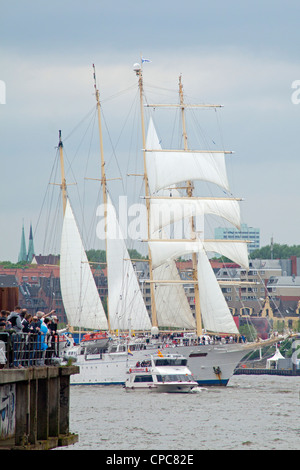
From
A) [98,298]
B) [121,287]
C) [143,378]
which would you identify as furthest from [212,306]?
[143,378]

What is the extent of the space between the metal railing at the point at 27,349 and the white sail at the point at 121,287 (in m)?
64.5

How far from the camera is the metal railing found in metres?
23.0

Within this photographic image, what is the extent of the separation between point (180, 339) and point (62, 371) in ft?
203

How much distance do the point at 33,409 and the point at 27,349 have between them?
4.77 ft

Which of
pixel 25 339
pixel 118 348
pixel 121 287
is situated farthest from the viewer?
pixel 121 287

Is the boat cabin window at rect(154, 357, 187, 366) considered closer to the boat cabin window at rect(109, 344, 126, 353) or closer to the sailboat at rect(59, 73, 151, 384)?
the boat cabin window at rect(109, 344, 126, 353)

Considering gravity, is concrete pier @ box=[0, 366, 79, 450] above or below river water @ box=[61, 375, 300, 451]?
above

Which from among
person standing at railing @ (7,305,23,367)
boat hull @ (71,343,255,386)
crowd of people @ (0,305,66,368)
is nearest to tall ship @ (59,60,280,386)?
boat hull @ (71,343,255,386)

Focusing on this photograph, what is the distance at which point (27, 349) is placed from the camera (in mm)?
24906

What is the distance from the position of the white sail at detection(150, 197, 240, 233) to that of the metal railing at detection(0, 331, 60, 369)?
67877 mm

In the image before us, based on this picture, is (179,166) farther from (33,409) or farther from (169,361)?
(33,409)

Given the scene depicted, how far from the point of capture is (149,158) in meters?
96.7

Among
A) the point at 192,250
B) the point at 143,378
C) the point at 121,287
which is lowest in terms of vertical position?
the point at 143,378
